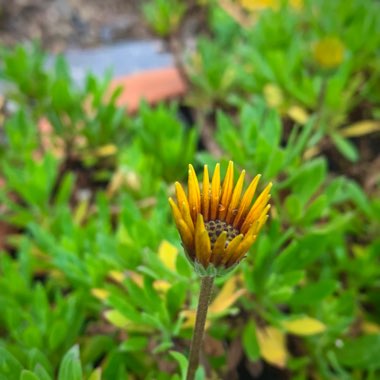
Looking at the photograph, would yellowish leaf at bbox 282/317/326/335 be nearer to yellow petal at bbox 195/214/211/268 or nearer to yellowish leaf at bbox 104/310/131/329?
yellowish leaf at bbox 104/310/131/329

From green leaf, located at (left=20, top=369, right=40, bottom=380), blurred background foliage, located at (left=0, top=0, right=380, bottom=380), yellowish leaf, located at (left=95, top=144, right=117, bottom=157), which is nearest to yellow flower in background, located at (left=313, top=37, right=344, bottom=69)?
blurred background foliage, located at (left=0, top=0, right=380, bottom=380)

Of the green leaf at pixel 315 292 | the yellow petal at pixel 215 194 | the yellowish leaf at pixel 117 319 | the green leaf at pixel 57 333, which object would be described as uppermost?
the yellow petal at pixel 215 194

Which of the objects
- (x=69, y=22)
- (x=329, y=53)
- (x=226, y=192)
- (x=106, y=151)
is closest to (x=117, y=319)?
(x=226, y=192)

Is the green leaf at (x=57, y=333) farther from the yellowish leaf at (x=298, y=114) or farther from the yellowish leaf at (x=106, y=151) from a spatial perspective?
the yellowish leaf at (x=298, y=114)

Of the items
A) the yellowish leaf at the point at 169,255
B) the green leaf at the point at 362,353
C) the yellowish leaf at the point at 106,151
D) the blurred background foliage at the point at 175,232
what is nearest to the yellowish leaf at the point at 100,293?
the blurred background foliage at the point at 175,232

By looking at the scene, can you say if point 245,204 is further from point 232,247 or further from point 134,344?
point 134,344

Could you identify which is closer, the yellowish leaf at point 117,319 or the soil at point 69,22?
the yellowish leaf at point 117,319
